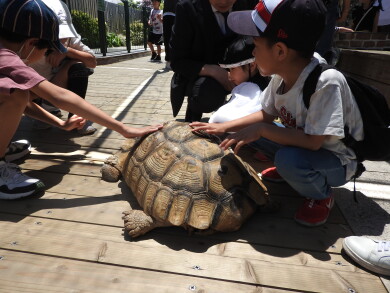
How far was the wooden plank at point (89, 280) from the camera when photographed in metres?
1.46

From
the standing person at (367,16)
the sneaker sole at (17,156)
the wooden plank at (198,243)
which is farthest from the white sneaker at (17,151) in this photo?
the standing person at (367,16)

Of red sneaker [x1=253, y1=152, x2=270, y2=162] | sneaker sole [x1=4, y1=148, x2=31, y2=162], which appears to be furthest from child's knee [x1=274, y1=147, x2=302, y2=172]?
sneaker sole [x1=4, y1=148, x2=31, y2=162]

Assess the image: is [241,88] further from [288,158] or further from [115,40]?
[115,40]

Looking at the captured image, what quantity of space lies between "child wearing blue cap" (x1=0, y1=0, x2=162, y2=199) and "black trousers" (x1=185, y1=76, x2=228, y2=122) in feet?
3.16

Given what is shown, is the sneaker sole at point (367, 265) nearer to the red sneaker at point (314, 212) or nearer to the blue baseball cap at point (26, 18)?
the red sneaker at point (314, 212)

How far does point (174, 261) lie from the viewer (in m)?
1.67

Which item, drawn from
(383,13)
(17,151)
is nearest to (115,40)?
→ (383,13)

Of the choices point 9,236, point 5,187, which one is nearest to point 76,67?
point 5,187

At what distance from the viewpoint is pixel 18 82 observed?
2025 millimetres

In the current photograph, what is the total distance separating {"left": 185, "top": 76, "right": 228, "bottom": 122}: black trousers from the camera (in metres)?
3.12

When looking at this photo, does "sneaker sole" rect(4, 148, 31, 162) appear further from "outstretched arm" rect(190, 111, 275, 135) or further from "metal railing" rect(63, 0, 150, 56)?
"metal railing" rect(63, 0, 150, 56)

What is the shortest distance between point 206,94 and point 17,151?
177 centimetres

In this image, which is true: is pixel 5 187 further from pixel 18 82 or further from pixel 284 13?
pixel 284 13

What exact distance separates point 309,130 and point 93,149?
6.85ft
